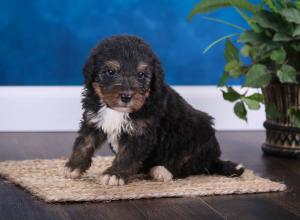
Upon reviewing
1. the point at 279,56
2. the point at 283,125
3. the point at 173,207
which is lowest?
the point at 173,207

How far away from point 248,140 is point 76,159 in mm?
1652

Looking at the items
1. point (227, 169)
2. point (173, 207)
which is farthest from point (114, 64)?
point (227, 169)

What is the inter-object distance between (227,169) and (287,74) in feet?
2.21

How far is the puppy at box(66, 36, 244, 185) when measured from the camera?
2596mm

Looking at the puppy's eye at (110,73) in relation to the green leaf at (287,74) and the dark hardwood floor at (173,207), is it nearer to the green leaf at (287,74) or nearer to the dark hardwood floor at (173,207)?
the dark hardwood floor at (173,207)

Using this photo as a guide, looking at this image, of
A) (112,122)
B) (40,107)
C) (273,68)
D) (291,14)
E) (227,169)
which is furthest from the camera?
(40,107)

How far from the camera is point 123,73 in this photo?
102 inches

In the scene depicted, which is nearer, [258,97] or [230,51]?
[258,97]

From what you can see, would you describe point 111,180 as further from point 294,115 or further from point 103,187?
point 294,115

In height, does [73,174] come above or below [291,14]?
below

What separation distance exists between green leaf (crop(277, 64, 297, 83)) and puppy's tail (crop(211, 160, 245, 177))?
61 centimetres

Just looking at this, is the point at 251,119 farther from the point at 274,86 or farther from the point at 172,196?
the point at 172,196

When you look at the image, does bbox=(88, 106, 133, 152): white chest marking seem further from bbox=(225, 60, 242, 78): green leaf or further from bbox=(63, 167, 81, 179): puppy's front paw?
bbox=(225, 60, 242, 78): green leaf

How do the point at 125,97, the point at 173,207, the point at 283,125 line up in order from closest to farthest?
the point at 173,207
the point at 125,97
the point at 283,125
